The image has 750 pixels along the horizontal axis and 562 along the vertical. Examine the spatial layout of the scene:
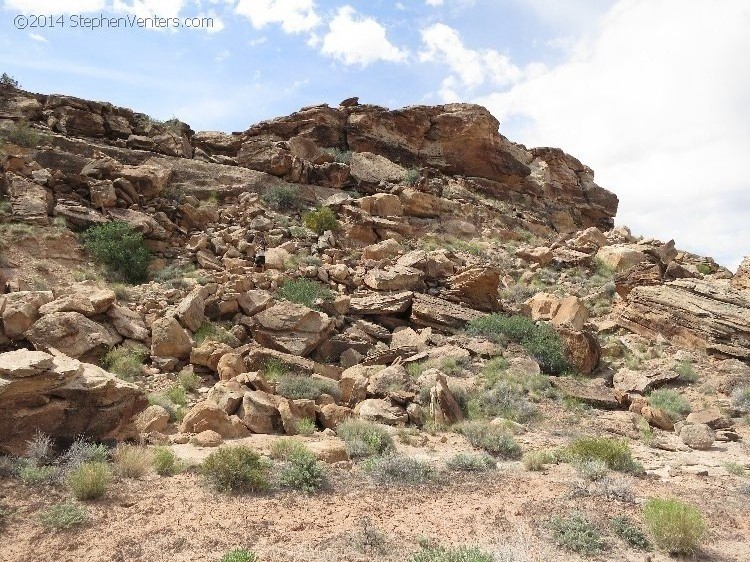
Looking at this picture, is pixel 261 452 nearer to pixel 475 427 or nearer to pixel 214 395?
pixel 214 395

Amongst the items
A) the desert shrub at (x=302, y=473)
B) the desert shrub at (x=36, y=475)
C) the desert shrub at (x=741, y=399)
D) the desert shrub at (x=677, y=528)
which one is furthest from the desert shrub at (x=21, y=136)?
the desert shrub at (x=741, y=399)

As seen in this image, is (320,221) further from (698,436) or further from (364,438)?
(698,436)

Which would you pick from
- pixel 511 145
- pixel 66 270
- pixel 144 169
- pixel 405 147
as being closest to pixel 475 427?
pixel 66 270

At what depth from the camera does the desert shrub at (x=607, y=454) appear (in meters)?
7.29

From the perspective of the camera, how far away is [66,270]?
1363 cm

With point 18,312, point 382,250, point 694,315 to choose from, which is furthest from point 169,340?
point 694,315

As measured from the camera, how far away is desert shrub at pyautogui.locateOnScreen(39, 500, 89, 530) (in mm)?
4711

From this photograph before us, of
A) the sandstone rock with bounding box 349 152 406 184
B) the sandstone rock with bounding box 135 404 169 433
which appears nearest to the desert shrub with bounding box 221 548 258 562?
the sandstone rock with bounding box 135 404 169 433

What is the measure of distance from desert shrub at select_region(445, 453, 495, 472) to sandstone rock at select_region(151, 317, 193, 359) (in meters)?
6.41

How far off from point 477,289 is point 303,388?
7.74m

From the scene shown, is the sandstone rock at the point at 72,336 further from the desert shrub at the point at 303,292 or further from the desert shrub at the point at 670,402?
the desert shrub at the point at 670,402

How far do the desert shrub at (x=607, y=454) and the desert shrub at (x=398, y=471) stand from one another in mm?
2364

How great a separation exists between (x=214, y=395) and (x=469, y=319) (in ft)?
27.0

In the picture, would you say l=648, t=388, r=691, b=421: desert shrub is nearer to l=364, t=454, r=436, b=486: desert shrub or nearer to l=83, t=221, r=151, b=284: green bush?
l=364, t=454, r=436, b=486: desert shrub
